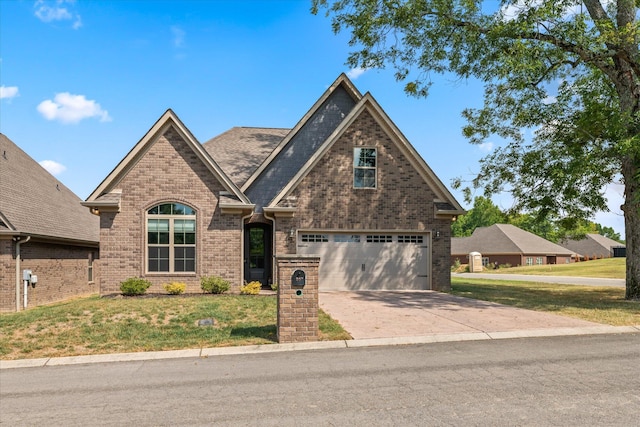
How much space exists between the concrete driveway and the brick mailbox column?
3.92 ft

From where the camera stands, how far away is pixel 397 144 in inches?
736

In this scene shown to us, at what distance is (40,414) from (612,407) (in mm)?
6889

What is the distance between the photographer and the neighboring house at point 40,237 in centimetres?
1752

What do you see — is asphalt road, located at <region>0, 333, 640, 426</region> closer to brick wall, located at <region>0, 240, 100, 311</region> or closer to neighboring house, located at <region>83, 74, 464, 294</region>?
neighboring house, located at <region>83, 74, 464, 294</region>

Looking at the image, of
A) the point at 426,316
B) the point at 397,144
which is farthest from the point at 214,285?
the point at 397,144

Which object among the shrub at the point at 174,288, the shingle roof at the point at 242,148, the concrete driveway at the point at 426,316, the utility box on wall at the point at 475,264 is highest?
the shingle roof at the point at 242,148

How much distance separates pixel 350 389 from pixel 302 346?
2632mm

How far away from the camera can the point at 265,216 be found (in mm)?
18438

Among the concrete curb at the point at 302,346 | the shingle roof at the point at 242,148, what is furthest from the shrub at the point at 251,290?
the concrete curb at the point at 302,346

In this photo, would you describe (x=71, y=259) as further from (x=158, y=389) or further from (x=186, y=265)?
(x=158, y=389)

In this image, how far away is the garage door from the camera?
18.5 meters

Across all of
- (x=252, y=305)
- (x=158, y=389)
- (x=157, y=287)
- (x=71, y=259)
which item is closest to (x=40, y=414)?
(x=158, y=389)

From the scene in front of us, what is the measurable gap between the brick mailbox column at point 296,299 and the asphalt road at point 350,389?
2.66ft

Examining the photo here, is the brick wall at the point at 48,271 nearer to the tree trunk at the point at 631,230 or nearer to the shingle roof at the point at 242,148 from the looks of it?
the shingle roof at the point at 242,148
